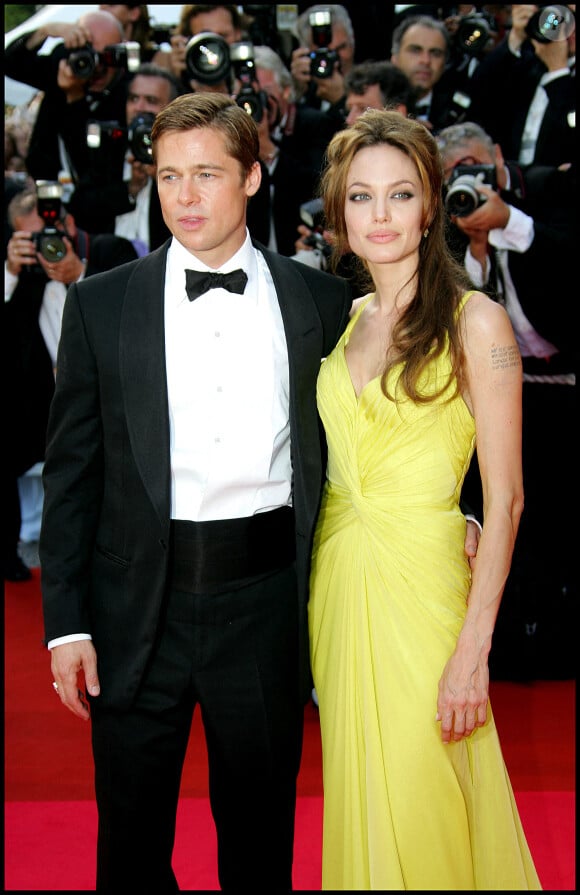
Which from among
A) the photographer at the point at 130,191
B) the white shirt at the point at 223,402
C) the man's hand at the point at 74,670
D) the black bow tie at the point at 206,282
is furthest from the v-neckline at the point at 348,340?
the photographer at the point at 130,191

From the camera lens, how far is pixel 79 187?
15.1ft

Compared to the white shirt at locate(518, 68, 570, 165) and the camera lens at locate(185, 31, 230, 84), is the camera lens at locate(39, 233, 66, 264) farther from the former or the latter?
the white shirt at locate(518, 68, 570, 165)

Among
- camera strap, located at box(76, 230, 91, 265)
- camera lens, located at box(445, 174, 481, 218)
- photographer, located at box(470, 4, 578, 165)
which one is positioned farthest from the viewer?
camera strap, located at box(76, 230, 91, 265)

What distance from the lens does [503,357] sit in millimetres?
1916

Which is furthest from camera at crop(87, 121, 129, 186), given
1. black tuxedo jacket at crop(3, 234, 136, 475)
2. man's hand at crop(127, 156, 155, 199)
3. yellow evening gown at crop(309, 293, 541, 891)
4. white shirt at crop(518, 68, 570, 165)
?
yellow evening gown at crop(309, 293, 541, 891)

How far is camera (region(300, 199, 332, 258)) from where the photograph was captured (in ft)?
12.0

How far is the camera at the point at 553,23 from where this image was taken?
3.97 metres

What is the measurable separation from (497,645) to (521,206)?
1.57 meters

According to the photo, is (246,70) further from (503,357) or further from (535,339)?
(503,357)

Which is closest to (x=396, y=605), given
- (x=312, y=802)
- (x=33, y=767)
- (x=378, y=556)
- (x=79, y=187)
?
(x=378, y=556)

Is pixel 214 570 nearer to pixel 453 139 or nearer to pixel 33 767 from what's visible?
pixel 33 767

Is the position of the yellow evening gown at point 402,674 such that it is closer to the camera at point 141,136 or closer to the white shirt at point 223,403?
the white shirt at point 223,403

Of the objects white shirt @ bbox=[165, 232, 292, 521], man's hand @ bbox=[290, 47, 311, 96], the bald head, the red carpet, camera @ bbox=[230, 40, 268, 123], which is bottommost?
the red carpet

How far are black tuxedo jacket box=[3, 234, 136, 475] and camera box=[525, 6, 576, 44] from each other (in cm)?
220
